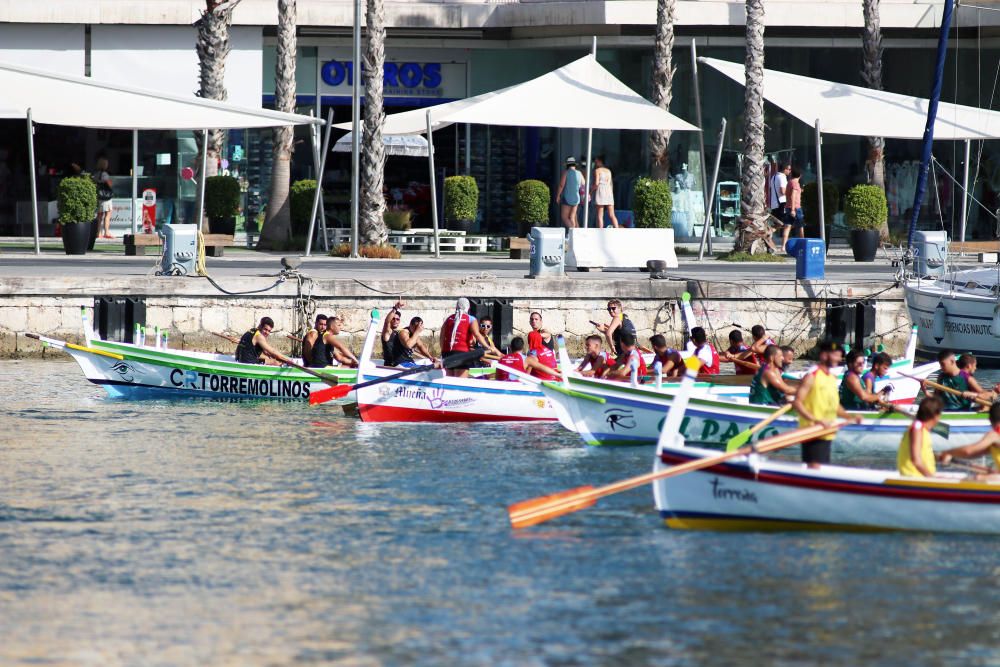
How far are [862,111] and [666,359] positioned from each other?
12.8m

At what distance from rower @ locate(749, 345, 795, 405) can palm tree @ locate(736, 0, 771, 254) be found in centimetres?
1240

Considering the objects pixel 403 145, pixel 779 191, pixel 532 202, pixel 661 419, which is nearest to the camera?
pixel 661 419

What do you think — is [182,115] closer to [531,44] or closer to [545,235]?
[545,235]

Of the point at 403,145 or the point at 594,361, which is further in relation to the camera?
the point at 403,145

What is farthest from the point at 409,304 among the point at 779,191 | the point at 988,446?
the point at 988,446

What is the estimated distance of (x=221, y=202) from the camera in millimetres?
34719

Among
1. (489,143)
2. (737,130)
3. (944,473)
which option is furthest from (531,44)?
(944,473)

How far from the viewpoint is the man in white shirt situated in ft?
111

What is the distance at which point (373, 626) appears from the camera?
1200 centimetres

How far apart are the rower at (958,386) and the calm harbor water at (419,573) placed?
179cm

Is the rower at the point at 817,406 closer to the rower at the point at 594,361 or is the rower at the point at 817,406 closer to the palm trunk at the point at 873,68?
the rower at the point at 594,361

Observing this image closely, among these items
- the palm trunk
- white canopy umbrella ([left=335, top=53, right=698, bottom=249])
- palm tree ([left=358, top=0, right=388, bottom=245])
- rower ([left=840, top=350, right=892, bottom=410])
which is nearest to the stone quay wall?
white canopy umbrella ([left=335, top=53, right=698, bottom=249])

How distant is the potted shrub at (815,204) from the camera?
1439 inches

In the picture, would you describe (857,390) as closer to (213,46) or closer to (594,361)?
(594,361)
